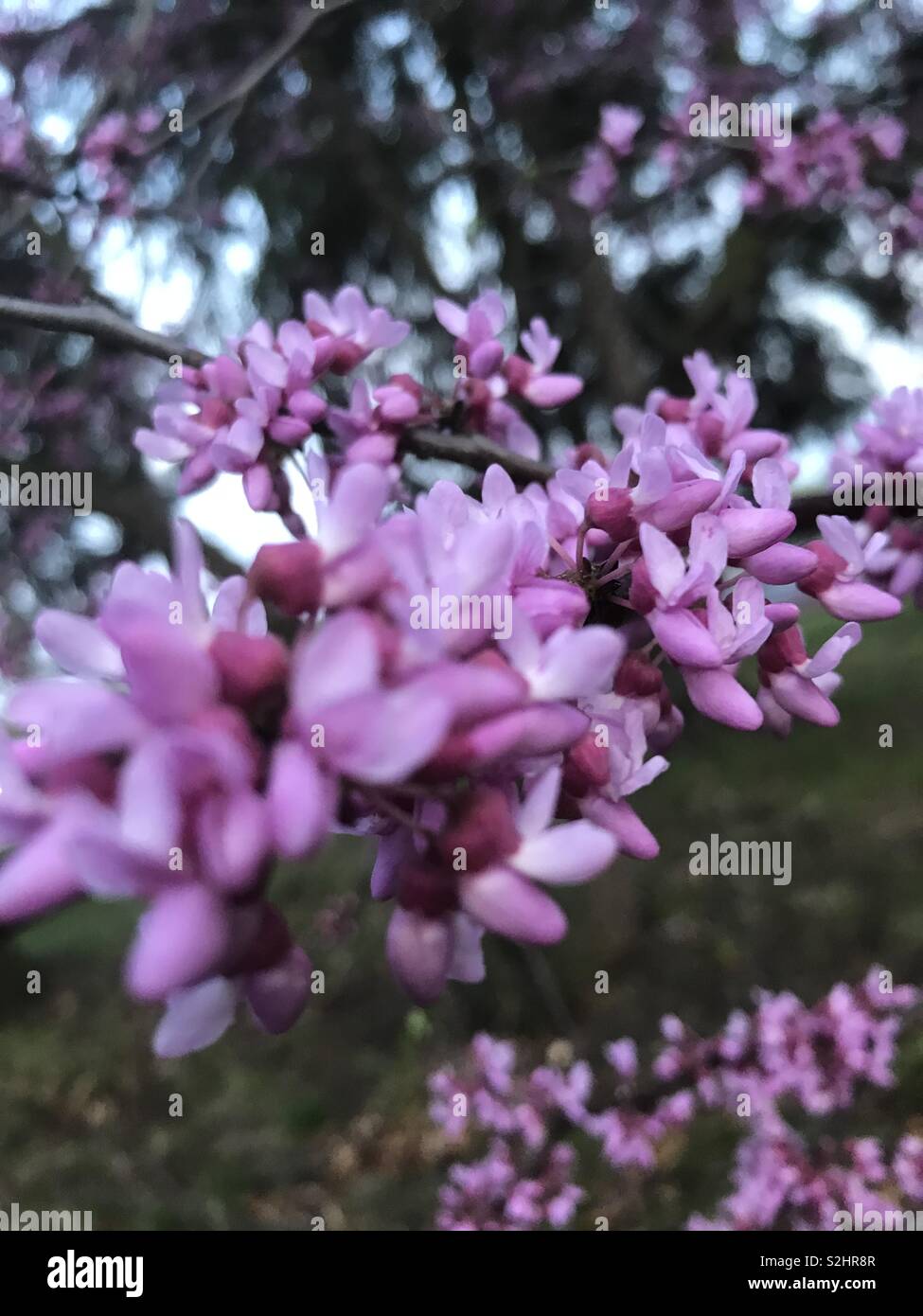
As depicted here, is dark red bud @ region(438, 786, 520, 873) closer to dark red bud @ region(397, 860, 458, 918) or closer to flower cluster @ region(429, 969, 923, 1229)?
dark red bud @ region(397, 860, 458, 918)

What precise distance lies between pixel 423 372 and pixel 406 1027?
10.1ft

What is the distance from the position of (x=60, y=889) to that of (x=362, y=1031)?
3.39 meters

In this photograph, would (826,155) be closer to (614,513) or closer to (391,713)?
(614,513)

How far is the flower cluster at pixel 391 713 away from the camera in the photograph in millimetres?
397

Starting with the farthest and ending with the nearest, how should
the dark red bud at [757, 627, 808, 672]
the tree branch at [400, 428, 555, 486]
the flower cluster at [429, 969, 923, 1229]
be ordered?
the flower cluster at [429, 969, 923, 1229] < the tree branch at [400, 428, 555, 486] < the dark red bud at [757, 627, 808, 672]

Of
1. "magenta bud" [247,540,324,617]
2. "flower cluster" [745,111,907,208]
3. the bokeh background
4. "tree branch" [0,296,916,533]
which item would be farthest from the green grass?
"flower cluster" [745,111,907,208]

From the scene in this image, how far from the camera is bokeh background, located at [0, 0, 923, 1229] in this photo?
282cm

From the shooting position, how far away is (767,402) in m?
5.52

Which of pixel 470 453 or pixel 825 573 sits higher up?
pixel 470 453

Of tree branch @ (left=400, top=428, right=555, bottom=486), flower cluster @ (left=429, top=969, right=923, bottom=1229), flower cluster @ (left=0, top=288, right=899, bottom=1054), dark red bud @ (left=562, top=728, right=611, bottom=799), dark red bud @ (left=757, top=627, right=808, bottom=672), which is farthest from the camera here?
flower cluster @ (left=429, top=969, right=923, bottom=1229)

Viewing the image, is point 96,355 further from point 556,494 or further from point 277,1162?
point 556,494

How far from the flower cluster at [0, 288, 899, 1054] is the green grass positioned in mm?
2212

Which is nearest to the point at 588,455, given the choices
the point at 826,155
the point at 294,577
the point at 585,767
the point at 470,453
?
the point at 470,453

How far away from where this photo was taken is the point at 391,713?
40cm
